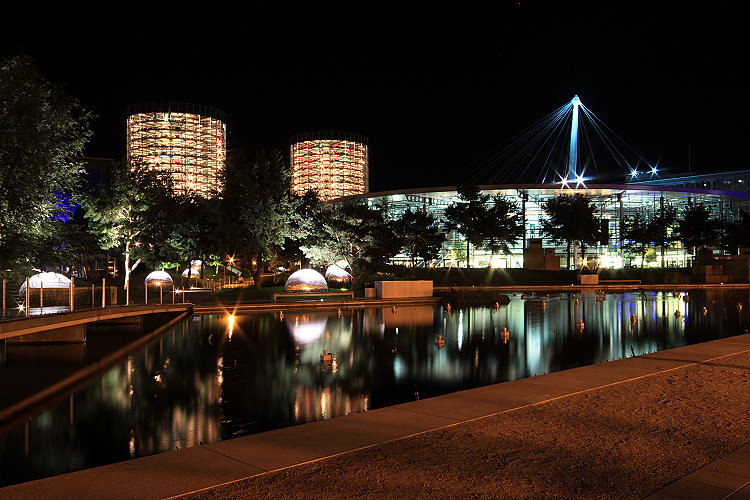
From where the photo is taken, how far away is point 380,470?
645 cm

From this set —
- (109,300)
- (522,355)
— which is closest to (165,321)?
(109,300)

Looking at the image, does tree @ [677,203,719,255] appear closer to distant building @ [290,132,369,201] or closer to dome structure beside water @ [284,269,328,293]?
dome structure beside water @ [284,269,328,293]

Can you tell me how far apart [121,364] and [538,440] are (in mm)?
11923

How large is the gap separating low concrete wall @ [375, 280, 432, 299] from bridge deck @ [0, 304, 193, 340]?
1539 centimetres

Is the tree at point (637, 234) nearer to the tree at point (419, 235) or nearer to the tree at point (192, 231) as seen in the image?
the tree at point (419, 235)

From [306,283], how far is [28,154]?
95.8 feet

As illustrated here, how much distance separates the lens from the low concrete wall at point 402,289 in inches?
1547

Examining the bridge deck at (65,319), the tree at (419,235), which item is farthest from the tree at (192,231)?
the tree at (419,235)

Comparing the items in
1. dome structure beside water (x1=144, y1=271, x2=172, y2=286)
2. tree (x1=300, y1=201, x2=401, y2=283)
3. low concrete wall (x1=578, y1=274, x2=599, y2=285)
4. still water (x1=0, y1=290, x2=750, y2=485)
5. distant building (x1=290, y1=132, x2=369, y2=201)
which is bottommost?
still water (x1=0, y1=290, x2=750, y2=485)

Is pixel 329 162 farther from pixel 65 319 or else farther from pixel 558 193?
pixel 65 319

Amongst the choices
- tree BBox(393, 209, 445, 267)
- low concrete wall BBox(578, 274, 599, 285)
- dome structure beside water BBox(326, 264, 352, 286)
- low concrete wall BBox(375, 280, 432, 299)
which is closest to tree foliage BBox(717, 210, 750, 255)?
low concrete wall BBox(578, 274, 599, 285)

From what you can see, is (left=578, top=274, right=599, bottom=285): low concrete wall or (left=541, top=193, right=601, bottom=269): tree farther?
(left=541, top=193, right=601, bottom=269): tree

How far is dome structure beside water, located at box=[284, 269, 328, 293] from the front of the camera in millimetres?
44000

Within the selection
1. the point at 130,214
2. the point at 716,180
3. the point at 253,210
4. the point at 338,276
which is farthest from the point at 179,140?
the point at 716,180
